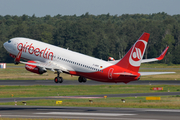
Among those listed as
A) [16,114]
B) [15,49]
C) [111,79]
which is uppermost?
[15,49]

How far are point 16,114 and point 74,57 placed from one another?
89.9ft

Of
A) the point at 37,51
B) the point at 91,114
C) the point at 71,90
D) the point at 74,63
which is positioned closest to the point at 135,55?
the point at 74,63

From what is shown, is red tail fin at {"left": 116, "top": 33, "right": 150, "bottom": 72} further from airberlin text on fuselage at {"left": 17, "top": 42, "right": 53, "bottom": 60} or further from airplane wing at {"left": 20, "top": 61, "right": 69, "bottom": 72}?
airberlin text on fuselage at {"left": 17, "top": 42, "right": 53, "bottom": 60}

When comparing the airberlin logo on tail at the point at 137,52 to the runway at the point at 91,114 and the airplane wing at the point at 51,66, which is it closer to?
the airplane wing at the point at 51,66

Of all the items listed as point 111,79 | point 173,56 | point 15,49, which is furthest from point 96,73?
point 173,56

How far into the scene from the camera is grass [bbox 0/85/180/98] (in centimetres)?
8238

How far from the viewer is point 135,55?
66312mm

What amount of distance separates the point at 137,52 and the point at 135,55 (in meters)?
0.77

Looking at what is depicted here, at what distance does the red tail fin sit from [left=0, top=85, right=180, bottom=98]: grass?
57.7ft

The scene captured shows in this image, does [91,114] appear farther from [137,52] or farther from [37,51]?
[37,51]

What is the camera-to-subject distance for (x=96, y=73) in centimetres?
7194

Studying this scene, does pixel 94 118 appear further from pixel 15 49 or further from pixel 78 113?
pixel 15 49

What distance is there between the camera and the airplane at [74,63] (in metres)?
68.0

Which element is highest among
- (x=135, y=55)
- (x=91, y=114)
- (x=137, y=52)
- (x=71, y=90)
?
(x=137, y=52)
